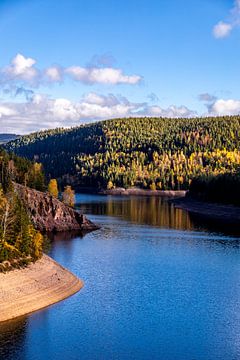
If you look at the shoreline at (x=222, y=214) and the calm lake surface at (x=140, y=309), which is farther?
the shoreline at (x=222, y=214)

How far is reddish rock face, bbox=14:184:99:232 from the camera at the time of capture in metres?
133

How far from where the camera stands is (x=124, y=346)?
52750mm

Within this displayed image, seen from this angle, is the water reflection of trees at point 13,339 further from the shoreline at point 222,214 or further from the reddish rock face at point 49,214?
the shoreline at point 222,214

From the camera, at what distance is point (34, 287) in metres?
69.4

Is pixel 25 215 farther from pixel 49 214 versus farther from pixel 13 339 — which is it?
pixel 49 214

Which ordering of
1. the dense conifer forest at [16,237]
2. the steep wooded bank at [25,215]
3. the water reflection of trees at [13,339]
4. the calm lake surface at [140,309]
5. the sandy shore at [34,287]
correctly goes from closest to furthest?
the water reflection of trees at [13,339] < the calm lake surface at [140,309] < the sandy shore at [34,287] < the dense conifer forest at [16,237] < the steep wooded bank at [25,215]

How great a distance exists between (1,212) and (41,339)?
31.2 metres

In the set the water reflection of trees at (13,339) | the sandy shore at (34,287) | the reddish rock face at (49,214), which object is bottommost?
the water reflection of trees at (13,339)

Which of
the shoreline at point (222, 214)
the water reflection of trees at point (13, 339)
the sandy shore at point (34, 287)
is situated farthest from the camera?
the shoreline at point (222, 214)

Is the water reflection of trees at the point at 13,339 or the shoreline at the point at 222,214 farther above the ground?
the shoreline at the point at 222,214

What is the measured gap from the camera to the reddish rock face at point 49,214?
438 ft

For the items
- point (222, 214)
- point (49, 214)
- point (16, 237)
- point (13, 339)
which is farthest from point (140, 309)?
point (222, 214)

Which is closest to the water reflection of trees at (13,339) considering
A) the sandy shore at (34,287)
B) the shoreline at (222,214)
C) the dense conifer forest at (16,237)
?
the sandy shore at (34,287)

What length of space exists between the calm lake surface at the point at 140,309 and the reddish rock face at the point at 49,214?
17740mm
